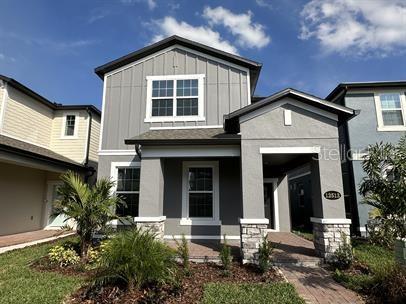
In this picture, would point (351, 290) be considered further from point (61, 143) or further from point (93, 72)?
point (61, 143)

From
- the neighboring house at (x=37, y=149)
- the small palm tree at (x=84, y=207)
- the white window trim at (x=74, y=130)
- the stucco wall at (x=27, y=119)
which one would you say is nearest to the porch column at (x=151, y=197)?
the small palm tree at (x=84, y=207)

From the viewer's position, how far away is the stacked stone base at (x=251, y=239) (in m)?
6.75

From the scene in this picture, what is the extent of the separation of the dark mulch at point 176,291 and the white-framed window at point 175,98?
6.24 meters

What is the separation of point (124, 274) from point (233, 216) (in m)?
5.34

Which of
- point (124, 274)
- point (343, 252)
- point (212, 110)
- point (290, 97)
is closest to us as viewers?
point (124, 274)

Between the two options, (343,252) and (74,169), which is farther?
(74,169)

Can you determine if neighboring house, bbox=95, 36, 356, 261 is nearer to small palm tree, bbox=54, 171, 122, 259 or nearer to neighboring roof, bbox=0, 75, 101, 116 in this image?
small palm tree, bbox=54, 171, 122, 259

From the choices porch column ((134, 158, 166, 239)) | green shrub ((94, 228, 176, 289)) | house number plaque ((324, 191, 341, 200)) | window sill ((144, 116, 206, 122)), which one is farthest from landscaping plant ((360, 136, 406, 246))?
window sill ((144, 116, 206, 122))

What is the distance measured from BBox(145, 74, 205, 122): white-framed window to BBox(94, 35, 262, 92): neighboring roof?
109cm

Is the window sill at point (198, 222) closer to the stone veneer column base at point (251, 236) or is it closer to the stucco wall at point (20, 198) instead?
the stone veneer column base at point (251, 236)

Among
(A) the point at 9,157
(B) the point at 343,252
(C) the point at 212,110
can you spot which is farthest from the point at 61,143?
(B) the point at 343,252

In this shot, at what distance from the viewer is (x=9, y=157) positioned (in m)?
9.62

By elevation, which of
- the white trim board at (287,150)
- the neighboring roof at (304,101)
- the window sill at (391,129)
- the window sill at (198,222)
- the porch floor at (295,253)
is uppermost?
the window sill at (391,129)

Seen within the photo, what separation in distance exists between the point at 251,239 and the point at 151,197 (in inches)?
126
